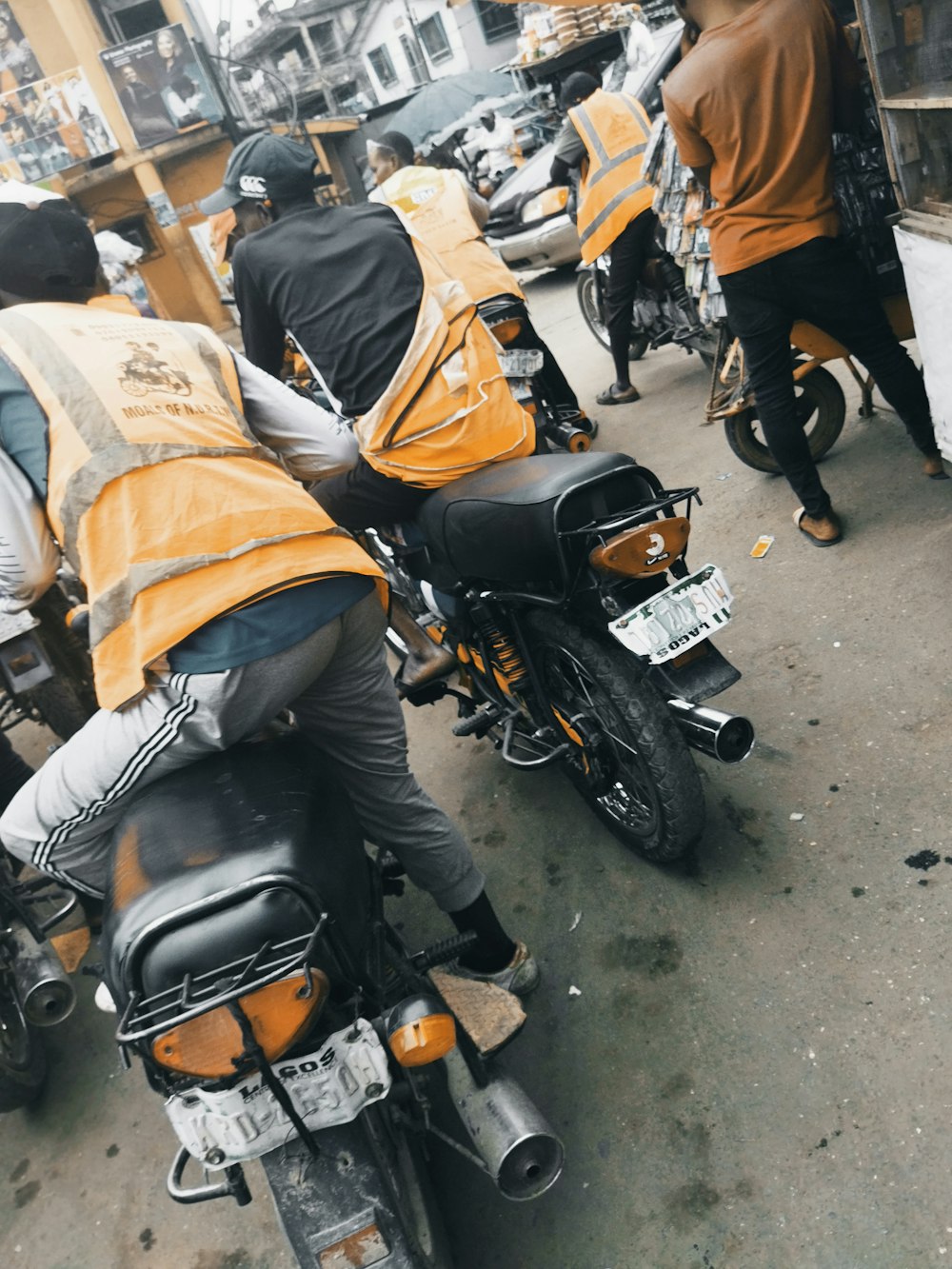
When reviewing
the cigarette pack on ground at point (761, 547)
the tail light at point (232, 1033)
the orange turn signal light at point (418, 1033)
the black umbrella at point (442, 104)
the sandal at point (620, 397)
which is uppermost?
the black umbrella at point (442, 104)

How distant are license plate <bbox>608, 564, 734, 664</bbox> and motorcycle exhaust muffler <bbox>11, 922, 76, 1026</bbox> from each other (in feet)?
6.27

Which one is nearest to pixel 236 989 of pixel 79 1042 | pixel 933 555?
pixel 79 1042

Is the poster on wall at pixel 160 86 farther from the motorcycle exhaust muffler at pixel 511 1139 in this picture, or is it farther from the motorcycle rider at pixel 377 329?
the motorcycle exhaust muffler at pixel 511 1139

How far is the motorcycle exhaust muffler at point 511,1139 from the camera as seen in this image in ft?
5.62

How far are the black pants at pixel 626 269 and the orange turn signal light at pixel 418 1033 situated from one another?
4360 millimetres

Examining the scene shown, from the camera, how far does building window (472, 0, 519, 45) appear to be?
101 feet

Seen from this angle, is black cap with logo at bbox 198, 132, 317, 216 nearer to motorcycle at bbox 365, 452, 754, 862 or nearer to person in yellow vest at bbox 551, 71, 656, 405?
motorcycle at bbox 365, 452, 754, 862

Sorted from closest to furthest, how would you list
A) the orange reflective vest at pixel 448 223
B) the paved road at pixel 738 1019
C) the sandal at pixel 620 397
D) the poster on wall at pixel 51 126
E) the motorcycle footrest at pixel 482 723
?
1. the paved road at pixel 738 1019
2. the motorcycle footrest at pixel 482 723
3. the orange reflective vest at pixel 448 223
4. the sandal at pixel 620 397
5. the poster on wall at pixel 51 126

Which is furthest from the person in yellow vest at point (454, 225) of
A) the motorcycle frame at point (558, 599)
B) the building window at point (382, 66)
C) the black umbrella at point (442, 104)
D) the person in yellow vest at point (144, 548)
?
the building window at point (382, 66)

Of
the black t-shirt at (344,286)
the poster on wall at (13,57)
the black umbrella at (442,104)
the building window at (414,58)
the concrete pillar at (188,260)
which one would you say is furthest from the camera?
the building window at (414,58)

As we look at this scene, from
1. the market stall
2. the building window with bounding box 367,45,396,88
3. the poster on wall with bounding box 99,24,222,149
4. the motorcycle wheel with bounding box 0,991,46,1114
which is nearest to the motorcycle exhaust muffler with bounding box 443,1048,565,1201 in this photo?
the motorcycle wheel with bounding box 0,991,46,1114

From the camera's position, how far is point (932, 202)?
278 cm

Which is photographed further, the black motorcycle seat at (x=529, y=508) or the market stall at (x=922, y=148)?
the market stall at (x=922, y=148)

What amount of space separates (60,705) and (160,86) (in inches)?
787
